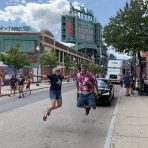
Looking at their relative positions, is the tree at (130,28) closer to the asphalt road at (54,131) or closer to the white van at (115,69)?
the asphalt road at (54,131)

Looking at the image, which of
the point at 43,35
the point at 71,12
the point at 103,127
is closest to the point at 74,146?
the point at 103,127

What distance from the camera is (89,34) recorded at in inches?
7279

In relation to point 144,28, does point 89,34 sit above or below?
above

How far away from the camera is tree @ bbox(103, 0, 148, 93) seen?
3088cm

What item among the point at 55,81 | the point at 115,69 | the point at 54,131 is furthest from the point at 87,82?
the point at 115,69

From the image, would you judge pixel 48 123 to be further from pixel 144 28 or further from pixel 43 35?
pixel 43 35

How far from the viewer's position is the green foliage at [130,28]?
30875 millimetres

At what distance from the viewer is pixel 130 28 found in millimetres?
31297

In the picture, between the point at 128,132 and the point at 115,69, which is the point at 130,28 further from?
the point at 115,69

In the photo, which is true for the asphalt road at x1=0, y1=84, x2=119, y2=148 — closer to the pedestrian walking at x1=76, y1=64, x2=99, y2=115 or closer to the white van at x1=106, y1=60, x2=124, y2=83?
the pedestrian walking at x1=76, y1=64, x2=99, y2=115

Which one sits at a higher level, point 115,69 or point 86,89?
point 115,69

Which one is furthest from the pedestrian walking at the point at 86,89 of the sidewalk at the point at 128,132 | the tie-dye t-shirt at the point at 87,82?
the sidewalk at the point at 128,132

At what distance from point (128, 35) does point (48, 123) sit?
18.7 metres

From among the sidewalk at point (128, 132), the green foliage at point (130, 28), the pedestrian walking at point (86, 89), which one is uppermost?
the green foliage at point (130, 28)
